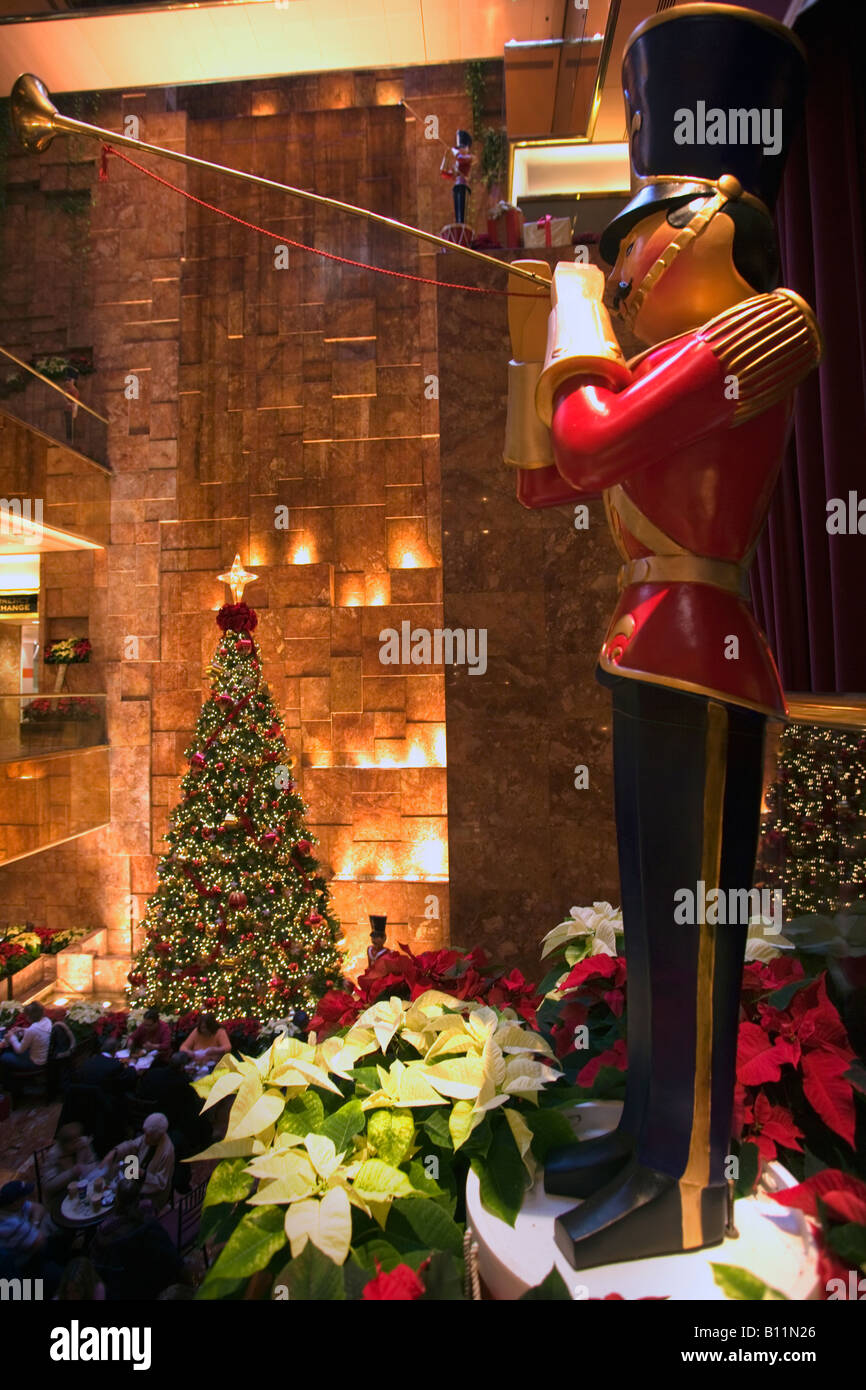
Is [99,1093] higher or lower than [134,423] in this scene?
lower

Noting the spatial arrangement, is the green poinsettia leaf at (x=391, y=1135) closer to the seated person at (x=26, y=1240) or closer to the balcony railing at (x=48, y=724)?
the seated person at (x=26, y=1240)

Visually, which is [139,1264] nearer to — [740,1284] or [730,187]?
[740,1284]

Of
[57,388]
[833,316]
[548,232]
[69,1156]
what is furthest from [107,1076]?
[57,388]

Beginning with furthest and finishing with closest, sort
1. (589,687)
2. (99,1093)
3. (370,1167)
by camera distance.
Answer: (589,687)
(99,1093)
(370,1167)

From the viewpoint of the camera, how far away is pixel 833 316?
206 cm

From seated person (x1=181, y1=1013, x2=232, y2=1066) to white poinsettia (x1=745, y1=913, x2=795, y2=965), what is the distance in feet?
7.54

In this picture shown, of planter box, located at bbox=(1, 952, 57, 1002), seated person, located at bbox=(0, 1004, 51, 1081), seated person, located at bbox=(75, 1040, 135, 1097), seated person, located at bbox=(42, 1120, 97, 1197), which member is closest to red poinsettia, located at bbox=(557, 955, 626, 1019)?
seated person, located at bbox=(42, 1120, 97, 1197)

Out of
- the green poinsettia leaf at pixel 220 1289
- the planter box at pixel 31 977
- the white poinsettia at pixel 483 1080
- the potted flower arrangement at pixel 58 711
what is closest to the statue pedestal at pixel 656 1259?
the white poinsettia at pixel 483 1080

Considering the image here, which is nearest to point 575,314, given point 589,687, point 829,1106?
point 829,1106

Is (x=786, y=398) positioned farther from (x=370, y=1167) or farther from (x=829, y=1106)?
(x=370, y=1167)

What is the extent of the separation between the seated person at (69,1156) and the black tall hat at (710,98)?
8.92 feet

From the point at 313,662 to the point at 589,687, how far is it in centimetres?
276

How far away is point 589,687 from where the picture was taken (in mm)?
3773
